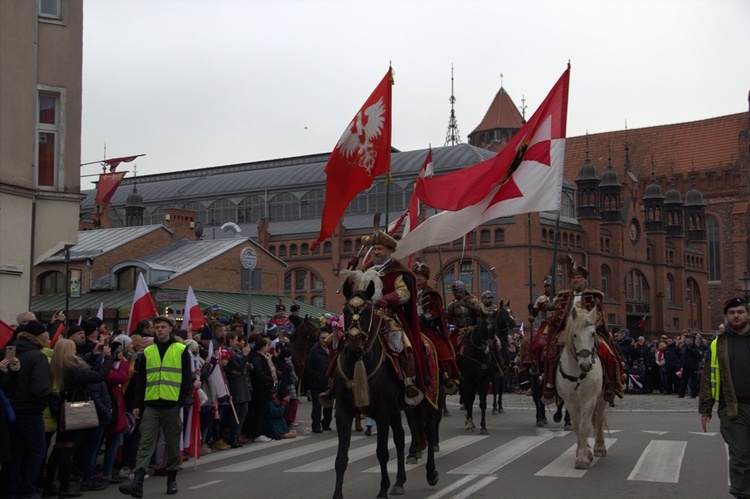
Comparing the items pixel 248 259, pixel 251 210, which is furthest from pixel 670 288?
pixel 248 259

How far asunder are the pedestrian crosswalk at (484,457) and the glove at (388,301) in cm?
218

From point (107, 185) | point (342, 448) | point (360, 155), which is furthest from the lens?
point (107, 185)

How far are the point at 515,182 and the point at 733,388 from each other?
233 inches

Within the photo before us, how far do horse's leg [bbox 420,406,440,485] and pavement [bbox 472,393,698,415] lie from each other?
41.8 ft

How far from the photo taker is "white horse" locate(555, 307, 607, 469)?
12.2 metres

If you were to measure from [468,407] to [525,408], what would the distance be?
7.46 meters

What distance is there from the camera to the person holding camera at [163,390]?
35.1 ft

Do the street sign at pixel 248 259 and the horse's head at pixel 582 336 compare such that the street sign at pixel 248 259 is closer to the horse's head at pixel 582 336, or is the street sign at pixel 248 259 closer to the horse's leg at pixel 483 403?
the horse's leg at pixel 483 403

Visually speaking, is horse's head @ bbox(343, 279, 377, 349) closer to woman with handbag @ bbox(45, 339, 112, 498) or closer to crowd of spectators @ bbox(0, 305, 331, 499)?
crowd of spectators @ bbox(0, 305, 331, 499)

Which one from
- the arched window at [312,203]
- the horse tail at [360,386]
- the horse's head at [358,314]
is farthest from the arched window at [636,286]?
the horse tail at [360,386]

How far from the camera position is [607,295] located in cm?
7125

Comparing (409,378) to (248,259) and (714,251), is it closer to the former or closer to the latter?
(248,259)

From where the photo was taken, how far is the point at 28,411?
10.2m

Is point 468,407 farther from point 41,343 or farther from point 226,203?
point 226,203
